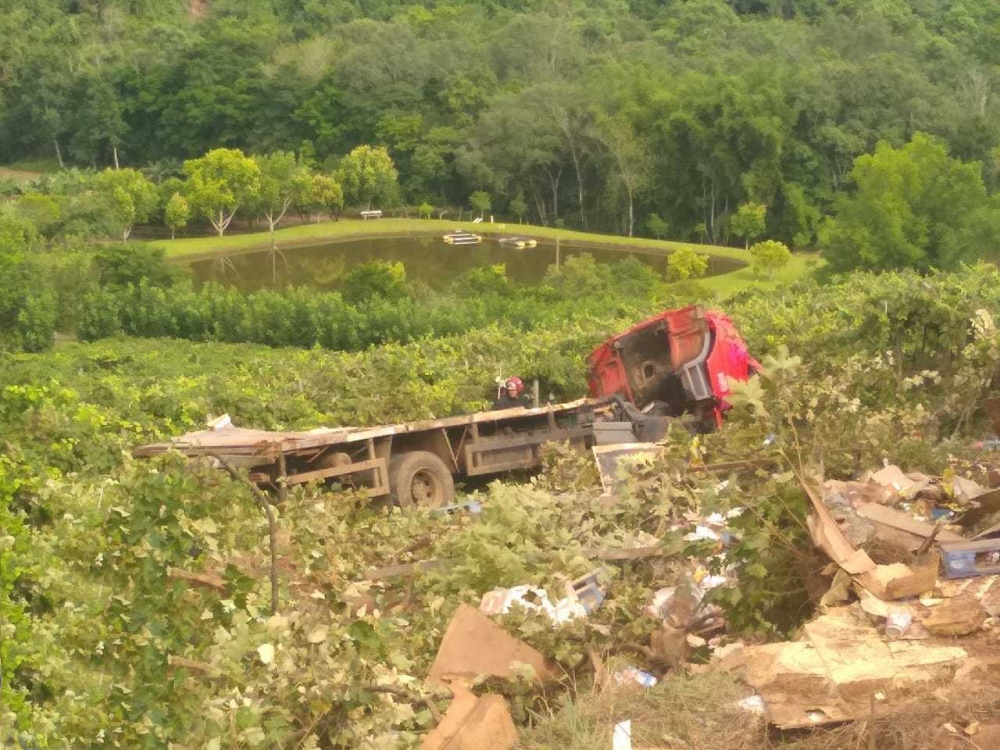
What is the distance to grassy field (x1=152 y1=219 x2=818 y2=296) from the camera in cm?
6141

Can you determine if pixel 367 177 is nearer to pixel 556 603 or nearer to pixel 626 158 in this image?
pixel 626 158

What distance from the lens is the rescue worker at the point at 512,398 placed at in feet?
47.4

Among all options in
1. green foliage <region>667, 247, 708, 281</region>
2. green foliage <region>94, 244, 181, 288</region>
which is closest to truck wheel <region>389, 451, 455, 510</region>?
green foliage <region>94, 244, 181, 288</region>

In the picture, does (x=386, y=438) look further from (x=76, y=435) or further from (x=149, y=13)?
(x=149, y=13)

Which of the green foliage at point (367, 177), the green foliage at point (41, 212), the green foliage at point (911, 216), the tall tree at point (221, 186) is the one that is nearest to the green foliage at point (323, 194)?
the green foliage at point (367, 177)

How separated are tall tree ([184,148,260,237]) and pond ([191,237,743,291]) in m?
4.23

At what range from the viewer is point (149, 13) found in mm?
112812

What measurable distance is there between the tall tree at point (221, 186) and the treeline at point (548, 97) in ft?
29.8

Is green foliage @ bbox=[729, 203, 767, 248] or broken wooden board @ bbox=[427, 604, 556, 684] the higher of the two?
broken wooden board @ bbox=[427, 604, 556, 684]

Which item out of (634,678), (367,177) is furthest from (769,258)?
(634,678)

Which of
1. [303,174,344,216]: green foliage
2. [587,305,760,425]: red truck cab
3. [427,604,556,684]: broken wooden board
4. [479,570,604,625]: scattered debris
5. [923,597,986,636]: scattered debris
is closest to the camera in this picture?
[923,597,986,636]: scattered debris

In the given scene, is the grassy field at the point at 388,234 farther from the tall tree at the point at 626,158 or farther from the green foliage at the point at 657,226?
the tall tree at the point at 626,158

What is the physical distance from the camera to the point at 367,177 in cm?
7138

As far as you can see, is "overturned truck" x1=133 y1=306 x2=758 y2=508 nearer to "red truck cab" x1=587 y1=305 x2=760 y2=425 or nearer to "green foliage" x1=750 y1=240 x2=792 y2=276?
"red truck cab" x1=587 y1=305 x2=760 y2=425
